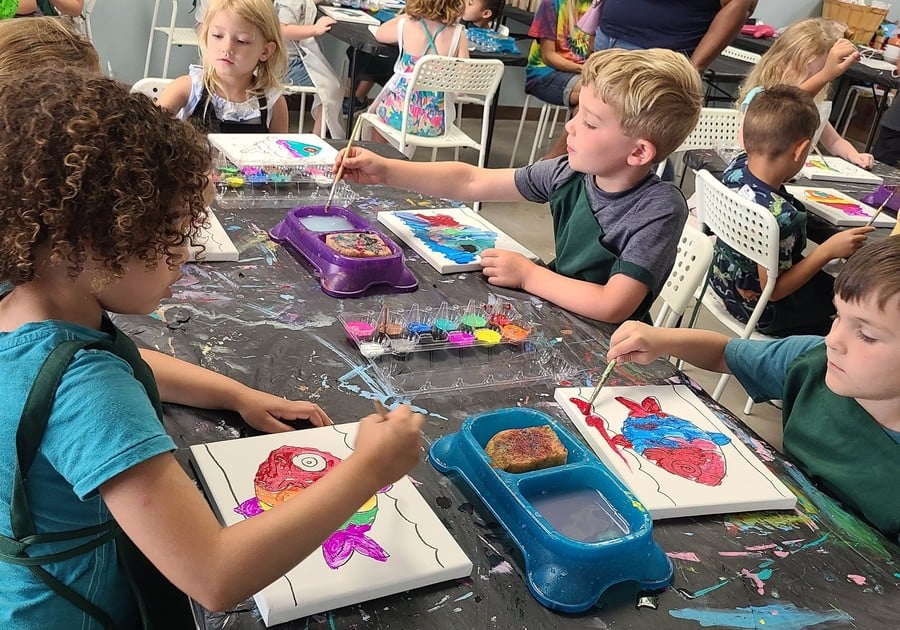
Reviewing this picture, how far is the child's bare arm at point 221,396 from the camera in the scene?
105 cm

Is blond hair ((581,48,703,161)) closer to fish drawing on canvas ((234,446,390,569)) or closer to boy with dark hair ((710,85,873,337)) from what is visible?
boy with dark hair ((710,85,873,337))

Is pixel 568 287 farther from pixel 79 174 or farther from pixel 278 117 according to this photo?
pixel 278 117

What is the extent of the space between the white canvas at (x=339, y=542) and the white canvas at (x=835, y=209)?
75.0 inches

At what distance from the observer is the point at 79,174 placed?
703 mm

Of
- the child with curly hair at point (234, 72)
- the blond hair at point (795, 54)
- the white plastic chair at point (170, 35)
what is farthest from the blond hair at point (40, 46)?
the white plastic chair at point (170, 35)

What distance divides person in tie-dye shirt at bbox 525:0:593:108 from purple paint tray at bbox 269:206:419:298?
3.05 meters

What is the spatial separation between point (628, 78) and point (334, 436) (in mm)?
998

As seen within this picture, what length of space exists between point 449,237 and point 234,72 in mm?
1100

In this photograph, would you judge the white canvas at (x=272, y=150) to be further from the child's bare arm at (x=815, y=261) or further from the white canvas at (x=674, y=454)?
the child's bare arm at (x=815, y=261)

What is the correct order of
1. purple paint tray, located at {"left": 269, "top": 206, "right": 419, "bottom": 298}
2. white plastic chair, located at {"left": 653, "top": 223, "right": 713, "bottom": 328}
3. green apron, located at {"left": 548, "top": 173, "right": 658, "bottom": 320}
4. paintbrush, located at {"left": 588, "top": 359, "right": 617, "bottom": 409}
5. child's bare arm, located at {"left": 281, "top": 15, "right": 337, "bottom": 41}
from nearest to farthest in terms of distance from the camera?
paintbrush, located at {"left": 588, "top": 359, "right": 617, "bottom": 409}
purple paint tray, located at {"left": 269, "top": 206, "right": 419, "bottom": 298}
green apron, located at {"left": 548, "top": 173, "right": 658, "bottom": 320}
white plastic chair, located at {"left": 653, "top": 223, "right": 713, "bottom": 328}
child's bare arm, located at {"left": 281, "top": 15, "right": 337, "bottom": 41}

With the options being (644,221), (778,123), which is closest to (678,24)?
(778,123)

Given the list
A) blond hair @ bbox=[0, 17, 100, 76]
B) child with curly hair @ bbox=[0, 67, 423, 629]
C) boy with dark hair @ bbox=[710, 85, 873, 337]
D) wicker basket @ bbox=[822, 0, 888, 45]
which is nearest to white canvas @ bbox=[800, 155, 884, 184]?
boy with dark hair @ bbox=[710, 85, 873, 337]

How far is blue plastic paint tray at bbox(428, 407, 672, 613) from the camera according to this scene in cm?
87

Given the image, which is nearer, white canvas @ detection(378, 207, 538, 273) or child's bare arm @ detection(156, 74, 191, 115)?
white canvas @ detection(378, 207, 538, 273)
